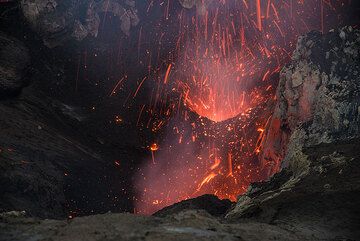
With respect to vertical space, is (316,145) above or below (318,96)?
below

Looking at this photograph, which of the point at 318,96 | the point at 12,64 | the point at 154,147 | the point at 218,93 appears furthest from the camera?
the point at 218,93

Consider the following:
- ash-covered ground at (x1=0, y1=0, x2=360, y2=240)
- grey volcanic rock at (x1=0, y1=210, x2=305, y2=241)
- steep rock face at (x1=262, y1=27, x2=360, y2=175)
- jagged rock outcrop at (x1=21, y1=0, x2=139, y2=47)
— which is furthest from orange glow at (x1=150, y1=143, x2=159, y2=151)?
grey volcanic rock at (x1=0, y1=210, x2=305, y2=241)

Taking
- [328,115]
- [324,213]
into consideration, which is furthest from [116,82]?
[324,213]

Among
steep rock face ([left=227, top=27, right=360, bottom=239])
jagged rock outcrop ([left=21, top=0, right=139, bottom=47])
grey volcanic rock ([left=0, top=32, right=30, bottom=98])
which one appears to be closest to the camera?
steep rock face ([left=227, top=27, right=360, bottom=239])

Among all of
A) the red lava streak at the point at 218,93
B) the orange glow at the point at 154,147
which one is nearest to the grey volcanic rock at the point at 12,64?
the red lava streak at the point at 218,93

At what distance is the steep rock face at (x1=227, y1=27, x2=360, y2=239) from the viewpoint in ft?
12.1

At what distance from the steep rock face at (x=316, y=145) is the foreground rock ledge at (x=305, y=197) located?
1cm

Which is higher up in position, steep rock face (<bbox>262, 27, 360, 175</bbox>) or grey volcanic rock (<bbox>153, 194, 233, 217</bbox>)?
steep rock face (<bbox>262, 27, 360, 175</bbox>)

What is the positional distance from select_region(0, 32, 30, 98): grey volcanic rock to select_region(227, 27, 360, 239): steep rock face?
23.1 ft

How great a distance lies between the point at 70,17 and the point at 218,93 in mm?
6036

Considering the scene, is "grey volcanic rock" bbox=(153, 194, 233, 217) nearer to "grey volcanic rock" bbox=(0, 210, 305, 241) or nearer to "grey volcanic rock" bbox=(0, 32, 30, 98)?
"grey volcanic rock" bbox=(0, 210, 305, 241)

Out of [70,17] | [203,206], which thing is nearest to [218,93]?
[70,17]

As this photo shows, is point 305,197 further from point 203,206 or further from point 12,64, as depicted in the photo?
point 12,64

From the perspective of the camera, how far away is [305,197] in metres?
4.04
